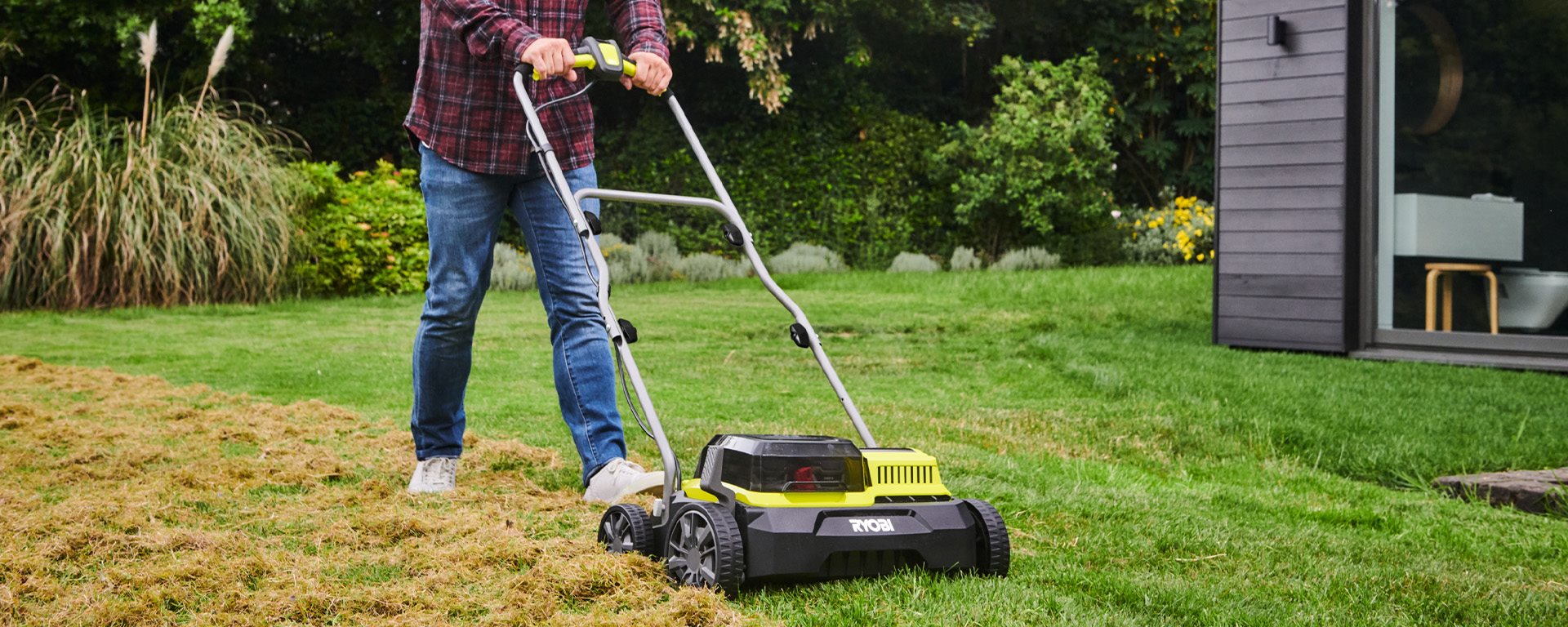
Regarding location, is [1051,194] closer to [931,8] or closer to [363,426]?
[931,8]

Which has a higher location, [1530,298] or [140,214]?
[140,214]

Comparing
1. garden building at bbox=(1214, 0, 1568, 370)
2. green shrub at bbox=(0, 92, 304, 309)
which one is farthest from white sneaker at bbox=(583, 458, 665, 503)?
green shrub at bbox=(0, 92, 304, 309)

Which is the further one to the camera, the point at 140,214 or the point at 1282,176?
the point at 140,214

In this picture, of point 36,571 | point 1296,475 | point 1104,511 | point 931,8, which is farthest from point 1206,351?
point 931,8

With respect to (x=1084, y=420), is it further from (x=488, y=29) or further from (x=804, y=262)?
(x=804, y=262)

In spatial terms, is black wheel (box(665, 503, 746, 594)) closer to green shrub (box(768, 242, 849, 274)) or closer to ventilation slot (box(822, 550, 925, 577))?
ventilation slot (box(822, 550, 925, 577))

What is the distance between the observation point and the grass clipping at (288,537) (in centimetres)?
217

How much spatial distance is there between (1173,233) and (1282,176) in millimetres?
6378

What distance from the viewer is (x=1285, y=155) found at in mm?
7258

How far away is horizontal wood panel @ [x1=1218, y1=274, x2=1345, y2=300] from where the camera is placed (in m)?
7.06

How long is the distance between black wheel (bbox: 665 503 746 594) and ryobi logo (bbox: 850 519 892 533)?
0.66 ft

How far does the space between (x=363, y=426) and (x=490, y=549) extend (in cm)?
198

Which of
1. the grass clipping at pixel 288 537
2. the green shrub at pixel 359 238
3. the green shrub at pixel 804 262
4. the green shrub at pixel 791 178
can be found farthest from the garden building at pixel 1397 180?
the green shrub at pixel 791 178

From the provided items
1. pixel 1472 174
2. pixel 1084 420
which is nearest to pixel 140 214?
pixel 1084 420
